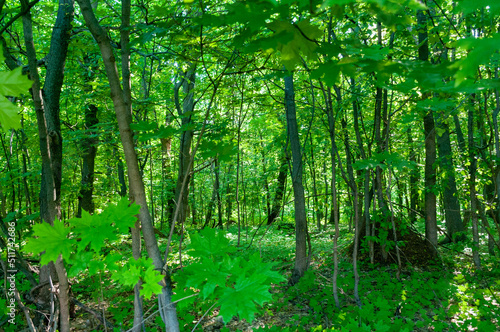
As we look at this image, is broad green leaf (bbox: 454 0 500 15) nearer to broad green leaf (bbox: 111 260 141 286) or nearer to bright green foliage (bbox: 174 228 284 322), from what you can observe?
bright green foliage (bbox: 174 228 284 322)

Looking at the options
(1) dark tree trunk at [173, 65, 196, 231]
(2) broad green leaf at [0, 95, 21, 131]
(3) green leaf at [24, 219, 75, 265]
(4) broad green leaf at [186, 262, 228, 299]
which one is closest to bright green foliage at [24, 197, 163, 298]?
(3) green leaf at [24, 219, 75, 265]

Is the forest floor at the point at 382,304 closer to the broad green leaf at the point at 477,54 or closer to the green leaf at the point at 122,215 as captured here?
the green leaf at the point at 122,215

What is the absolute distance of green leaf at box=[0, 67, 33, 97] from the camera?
Answer: 32.7 inches

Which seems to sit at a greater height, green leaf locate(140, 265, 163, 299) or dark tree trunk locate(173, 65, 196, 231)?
dark tree trunk locate(173, 65, 196, 231)

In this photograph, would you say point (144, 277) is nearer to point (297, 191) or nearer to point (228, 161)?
point (228, 161)

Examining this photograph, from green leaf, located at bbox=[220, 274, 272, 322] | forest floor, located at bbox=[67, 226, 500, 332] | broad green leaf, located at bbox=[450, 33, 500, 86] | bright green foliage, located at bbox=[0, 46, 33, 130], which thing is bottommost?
forest floor, located at bbox=[67, 226, 500, 332]

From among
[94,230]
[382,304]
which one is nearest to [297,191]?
[382,304]

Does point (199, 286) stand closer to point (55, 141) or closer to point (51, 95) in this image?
point (55, 141)

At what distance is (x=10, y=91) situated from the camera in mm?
836

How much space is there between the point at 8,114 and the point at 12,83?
92mm

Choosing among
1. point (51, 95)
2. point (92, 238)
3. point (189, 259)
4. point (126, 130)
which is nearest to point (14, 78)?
point (92, 238)

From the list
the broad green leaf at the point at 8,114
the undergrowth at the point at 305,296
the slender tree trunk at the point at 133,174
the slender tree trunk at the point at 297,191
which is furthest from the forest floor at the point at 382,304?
the broad green leaf at the point at 8,114

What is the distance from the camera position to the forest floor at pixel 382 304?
2.65 m

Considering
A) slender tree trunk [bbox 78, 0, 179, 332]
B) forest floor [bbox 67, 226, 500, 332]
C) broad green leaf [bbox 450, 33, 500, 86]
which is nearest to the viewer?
broad green leaf [bbox 450, 33, 500, 86]
